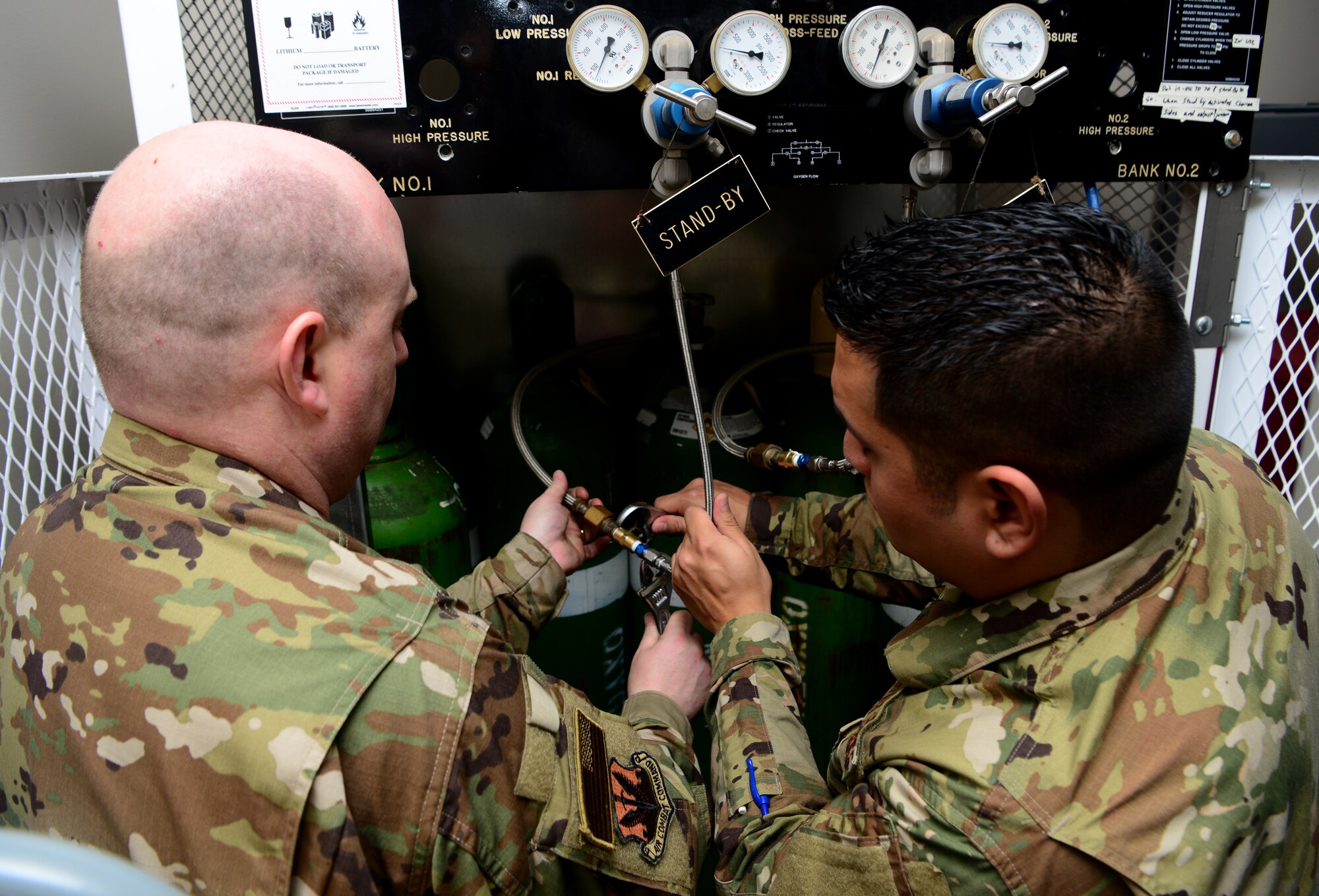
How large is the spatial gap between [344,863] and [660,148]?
29.0 inches

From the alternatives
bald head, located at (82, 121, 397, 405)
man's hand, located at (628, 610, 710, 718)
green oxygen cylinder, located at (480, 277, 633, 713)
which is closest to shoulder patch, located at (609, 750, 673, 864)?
man's hand, located at (628, 610, 710, 718)

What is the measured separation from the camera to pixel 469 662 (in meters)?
0.63

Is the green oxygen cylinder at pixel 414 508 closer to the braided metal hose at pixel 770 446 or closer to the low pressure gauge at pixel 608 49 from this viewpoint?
the braided metal hose at pixel 770 446

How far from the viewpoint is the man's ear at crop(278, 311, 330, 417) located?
2.13 ft

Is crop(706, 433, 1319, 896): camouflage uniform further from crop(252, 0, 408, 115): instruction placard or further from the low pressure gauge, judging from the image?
crop(252, 0, 408, 115): instruction placard

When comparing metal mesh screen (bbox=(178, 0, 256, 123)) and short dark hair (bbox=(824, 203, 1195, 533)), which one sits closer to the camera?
short dark hair (bbox=(824, 203, 1195, 533))

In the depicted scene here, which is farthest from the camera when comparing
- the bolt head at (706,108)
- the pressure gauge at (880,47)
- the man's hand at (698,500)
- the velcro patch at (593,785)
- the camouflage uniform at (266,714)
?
the man's hand at (698,500)

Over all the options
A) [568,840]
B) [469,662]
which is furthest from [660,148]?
[568,840]

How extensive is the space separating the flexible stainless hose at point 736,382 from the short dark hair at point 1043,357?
0.51 meters

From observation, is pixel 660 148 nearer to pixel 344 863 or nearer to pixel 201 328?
pixel 201 328

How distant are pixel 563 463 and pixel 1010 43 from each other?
2.66 ft

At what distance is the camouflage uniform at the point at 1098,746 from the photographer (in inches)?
23.5

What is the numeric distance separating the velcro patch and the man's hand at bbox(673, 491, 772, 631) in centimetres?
24

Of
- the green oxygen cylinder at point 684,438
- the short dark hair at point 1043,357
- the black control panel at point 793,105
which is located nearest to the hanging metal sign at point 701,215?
the black control panel at point 793,105
